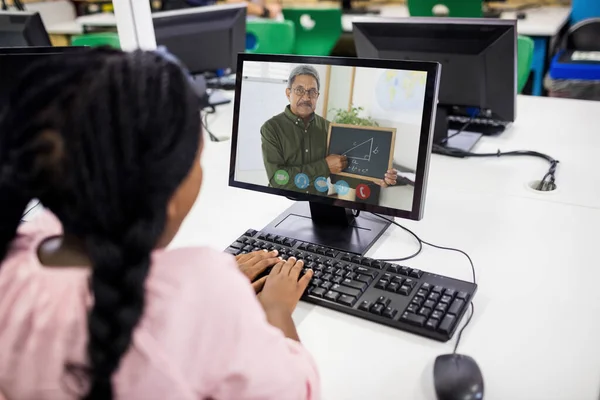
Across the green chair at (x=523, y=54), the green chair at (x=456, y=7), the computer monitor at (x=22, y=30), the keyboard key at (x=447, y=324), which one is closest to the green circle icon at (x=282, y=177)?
the keyboard key at (x=447, y=324)

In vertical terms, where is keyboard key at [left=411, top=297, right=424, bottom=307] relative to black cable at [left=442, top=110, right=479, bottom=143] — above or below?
above

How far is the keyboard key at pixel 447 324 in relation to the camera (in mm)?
801

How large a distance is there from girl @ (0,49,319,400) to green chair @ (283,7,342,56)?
10.4 ft

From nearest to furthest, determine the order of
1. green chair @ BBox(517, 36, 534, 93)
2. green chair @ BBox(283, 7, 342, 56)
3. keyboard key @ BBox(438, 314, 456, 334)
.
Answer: keyboard key @ BBox(438, 314, 456, 334) → green chair @ BBox(517, 36, 534, 93) → green chair @ BBox(283, 7, 342, 56)

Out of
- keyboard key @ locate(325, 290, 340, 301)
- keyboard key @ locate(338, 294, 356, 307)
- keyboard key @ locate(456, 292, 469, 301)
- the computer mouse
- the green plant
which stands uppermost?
the green plant

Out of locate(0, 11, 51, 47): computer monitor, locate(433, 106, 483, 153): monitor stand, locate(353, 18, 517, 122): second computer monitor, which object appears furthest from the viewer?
locate(0, 11, 51, 47): computer monitor

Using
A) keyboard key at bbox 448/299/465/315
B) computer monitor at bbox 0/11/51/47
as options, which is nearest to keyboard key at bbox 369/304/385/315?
keyboard key at bbox 448/299/465/315

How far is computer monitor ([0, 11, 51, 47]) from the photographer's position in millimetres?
1796

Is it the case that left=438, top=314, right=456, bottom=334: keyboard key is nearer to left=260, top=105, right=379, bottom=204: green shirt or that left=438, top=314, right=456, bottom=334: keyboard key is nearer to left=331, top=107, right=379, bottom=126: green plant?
left=260, top=105, right=379, bottom=204: green shirt

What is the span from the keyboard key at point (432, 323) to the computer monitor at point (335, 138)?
0.23 m

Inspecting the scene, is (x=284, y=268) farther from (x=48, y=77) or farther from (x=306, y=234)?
(x=48, y=77)

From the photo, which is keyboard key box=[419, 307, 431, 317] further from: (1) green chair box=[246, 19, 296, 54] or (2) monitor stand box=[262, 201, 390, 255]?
(1) green chair box=[246, 19, 296, 54]

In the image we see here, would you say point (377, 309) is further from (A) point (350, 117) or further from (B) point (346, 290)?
(A) point (350, 117)

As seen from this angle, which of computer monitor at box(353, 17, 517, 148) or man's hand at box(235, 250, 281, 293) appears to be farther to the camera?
computer monitor at box(353, 17, 517, 148)
